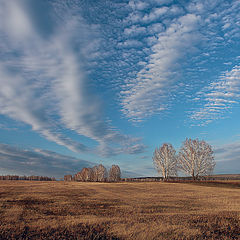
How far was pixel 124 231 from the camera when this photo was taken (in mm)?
10805

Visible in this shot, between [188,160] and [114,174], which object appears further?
[114,174]

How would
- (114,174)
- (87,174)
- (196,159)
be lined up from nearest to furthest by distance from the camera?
(196,159) → (114,174) → (87,174)

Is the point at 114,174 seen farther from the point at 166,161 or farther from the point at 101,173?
the point at 166,161

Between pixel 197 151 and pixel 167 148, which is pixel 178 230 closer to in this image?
pixel 197 151

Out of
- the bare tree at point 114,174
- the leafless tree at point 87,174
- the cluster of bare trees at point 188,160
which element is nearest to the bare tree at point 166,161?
the cluster of bare trees at point 188,160

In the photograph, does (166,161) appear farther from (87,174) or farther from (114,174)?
(87,174)

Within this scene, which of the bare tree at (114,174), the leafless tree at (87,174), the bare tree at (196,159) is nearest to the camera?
the bare tree at (196,159)

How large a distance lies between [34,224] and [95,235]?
407 centimetres

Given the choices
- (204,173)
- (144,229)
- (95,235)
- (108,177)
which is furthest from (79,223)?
(108,177)

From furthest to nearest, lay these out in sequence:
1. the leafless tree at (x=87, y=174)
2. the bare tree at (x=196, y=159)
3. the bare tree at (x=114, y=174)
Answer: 1. the leafless tree at (x=87, y=174)
2. the bare tree at (x=114, y=174)
3. the bare tree at (x=196, y=159)

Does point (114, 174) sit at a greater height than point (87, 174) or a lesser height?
lesser

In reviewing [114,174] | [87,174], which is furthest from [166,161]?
[87,174]

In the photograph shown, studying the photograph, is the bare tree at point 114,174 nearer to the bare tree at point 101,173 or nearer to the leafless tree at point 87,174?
the bare tree at point 101,173

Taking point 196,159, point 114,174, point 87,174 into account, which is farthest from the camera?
point 87,174
